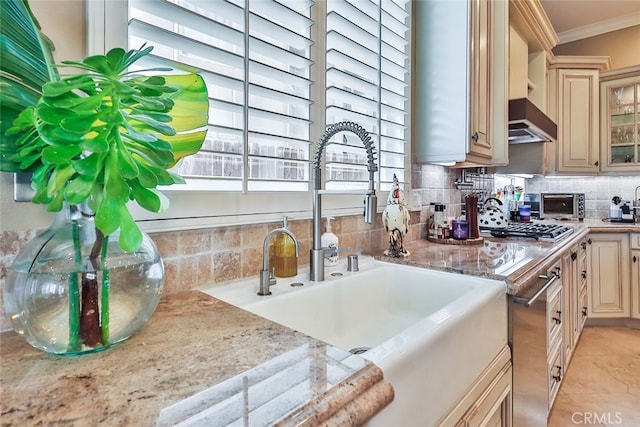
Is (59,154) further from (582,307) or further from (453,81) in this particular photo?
(582,307)

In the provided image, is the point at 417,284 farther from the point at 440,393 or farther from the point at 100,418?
the point at 100,418

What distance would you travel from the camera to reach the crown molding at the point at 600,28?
3.42 m

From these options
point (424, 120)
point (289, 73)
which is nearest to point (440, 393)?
point (289, 73)

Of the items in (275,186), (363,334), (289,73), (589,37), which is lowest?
(363,334)

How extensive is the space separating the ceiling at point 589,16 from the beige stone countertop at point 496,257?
8.45 ft

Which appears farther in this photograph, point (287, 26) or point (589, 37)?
point (589, 37)

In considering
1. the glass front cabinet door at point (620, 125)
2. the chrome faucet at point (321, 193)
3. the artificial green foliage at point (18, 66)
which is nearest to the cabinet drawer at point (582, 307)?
the glass front cabinet door at point (620, 125)

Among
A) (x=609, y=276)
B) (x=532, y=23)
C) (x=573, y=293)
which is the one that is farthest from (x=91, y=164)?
(x=609, y=276)

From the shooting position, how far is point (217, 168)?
1020 millimetres

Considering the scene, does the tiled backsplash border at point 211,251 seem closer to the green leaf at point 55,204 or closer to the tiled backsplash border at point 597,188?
the green leaf at point 55,204

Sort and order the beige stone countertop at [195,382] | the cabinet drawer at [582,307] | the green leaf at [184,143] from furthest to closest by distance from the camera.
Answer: the cabinet drawer at [582,307]
the green leaf at [184,143]
the beige stone countertop at [195,382]

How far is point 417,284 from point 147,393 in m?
1.02

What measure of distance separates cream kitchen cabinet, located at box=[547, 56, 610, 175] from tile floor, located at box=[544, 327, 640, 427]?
5.32 feet

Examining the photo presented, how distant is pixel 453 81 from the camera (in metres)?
1.79
